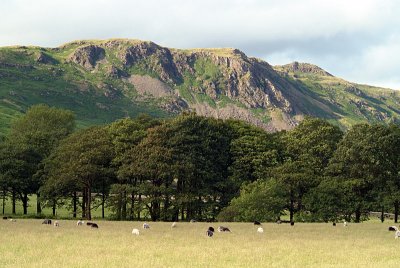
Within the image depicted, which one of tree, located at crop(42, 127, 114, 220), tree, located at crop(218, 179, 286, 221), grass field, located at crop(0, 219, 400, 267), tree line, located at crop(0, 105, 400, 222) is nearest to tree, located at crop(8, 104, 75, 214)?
tree line, located at crop(0, 105, 400, 222)

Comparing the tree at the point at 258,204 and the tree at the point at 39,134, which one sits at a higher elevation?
the tree at the point at 39,134

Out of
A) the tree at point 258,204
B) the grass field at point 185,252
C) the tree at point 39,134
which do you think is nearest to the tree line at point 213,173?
the tree at point 258,204

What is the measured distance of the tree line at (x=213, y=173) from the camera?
7700 cm

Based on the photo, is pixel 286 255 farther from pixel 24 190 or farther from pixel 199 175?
pixel 24 190

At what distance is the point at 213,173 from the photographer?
82.4 metres

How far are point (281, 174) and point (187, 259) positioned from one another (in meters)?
54.2

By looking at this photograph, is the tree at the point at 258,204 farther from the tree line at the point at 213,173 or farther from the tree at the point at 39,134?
the tree at the point at 39,134

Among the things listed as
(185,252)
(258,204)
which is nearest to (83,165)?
(258,204)

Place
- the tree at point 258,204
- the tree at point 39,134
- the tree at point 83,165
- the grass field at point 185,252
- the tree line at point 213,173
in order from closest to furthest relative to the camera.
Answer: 1. the grass field at point 185,252
2. the tree at point 258,204
3. the tree at point 83,165
4. the tree line at point 213,173
5. the tree at point 39,134

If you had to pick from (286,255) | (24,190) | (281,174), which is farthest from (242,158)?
(286,255)

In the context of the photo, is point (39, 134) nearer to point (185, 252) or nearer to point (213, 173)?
point (213, 173)

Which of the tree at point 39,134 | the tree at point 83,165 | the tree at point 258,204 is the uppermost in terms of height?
the tree at point 39,134

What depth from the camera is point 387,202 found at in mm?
75438

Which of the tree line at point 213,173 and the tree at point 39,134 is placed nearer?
the tree line at point 213,173
